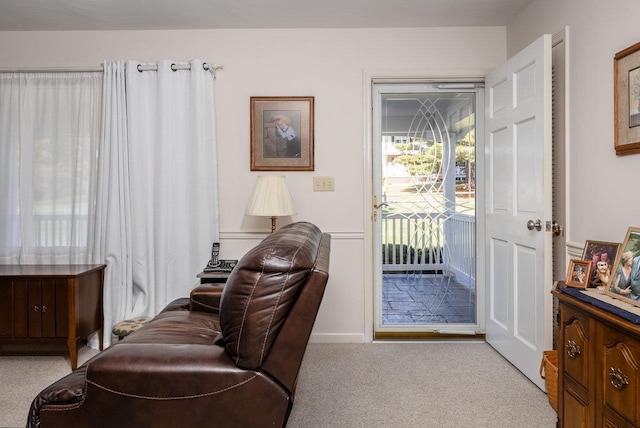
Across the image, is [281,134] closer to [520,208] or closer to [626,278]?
[520,208]

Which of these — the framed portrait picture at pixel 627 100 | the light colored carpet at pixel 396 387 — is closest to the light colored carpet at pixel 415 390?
the light colored carpet at pixel 396 387

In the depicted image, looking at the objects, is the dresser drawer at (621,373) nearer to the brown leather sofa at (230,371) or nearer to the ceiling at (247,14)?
the brown leather sofa at (230,371)

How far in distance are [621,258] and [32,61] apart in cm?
402

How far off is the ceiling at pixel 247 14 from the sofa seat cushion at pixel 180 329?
202 cm

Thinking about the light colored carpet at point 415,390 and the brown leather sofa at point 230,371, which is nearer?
the brown leather sofa at point 230,371

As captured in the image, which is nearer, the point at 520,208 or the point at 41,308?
the point at 520,208

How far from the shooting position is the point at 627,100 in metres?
1.97

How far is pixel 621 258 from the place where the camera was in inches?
68.8

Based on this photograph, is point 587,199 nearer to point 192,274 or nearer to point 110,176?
point 192,274

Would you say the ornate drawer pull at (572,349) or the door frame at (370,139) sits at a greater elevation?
the door frame at (370,139)

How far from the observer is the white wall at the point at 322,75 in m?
3.38

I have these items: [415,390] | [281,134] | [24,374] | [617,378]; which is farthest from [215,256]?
[617,378]

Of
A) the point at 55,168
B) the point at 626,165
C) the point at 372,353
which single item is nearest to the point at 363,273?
the point at 372,353

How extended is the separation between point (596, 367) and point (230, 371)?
4.30ft
